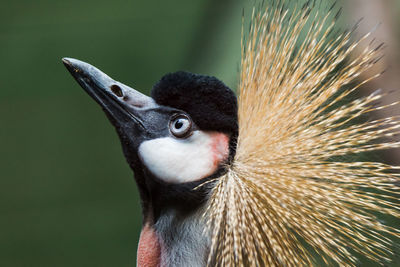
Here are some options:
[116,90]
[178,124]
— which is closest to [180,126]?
[178,124]

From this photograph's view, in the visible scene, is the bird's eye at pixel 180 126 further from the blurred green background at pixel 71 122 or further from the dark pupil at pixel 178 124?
the blurred green background at pixel 71 122

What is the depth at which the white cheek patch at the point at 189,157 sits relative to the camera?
90cm

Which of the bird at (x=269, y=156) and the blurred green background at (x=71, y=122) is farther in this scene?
the blurred green background at (x=71, y=122)

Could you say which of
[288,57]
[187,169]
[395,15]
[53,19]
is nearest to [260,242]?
[187,169]

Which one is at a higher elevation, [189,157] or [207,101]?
[207,101]

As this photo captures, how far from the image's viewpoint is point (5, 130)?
7.34 feet

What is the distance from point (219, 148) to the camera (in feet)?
2.98

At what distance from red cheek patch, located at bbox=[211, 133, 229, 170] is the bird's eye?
5 centimetres

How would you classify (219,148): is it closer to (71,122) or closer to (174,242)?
(174,242)

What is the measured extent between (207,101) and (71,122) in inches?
57.7

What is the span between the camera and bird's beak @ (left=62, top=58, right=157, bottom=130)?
0.95 metres

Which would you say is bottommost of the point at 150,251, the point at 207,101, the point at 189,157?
the point at 150,251

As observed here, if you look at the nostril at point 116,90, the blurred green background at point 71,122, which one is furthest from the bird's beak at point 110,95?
the blurred green background at point 71,122

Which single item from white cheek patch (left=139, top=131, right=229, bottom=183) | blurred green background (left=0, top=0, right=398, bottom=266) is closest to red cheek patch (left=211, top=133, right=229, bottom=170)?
white cheek patch (left=139, top=131, right=229, bottom=183)
